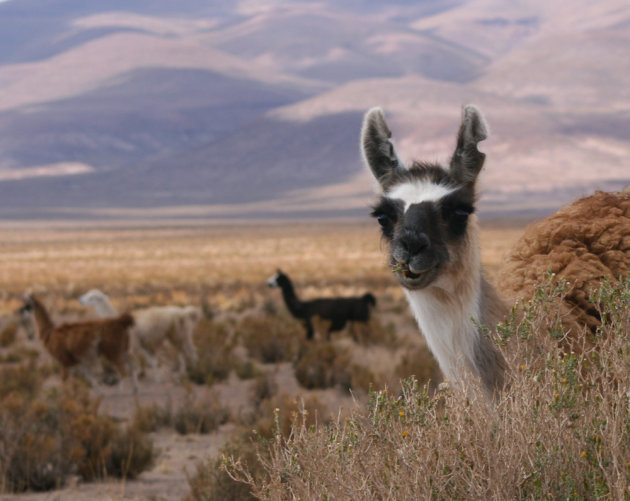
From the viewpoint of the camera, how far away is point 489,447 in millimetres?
2945

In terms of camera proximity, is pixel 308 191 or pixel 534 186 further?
pixel 308 191

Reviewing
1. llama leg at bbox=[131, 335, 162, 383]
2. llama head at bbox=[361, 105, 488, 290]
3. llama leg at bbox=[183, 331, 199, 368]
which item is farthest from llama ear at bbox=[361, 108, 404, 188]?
llama leg at bbox=[183, 331, 199, 368]

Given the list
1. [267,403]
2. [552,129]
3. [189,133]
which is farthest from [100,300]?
[189,133]

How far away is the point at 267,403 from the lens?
9273 millimetres

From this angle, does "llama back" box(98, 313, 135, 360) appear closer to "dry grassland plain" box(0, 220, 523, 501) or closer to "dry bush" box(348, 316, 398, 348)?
"dry grassland plain" box(0, 220, 523, 501)

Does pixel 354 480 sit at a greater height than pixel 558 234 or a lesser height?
lesser

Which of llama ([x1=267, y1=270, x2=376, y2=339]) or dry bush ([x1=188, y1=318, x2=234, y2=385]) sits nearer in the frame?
dry bush ([x1=188, y1=318, x2=234, y2=385])

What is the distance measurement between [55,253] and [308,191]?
249 ft

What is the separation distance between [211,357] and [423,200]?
9.13 meters

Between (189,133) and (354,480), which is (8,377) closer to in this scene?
(354,480)

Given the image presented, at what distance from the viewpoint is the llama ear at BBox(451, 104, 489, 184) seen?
4207 millimetres

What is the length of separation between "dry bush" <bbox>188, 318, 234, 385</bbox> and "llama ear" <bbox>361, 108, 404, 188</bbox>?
7.05 m

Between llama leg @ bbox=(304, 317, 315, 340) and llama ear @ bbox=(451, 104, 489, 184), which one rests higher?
llama ear @ bbox=(451, 104, 489, 184)

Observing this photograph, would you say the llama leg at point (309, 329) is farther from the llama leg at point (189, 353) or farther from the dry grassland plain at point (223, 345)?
the llama leg at point (189, 353)
